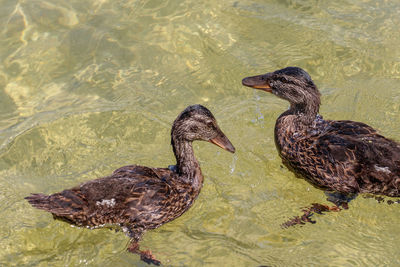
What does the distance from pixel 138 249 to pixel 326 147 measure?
2.62m

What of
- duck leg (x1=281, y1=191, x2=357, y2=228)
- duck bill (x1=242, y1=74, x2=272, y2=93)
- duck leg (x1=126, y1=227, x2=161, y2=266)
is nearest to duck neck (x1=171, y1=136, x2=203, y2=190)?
duck leg (x1=126, y1=227, x2=161, y2=266)

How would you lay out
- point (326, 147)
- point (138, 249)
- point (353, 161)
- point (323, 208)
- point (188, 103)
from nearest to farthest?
point (138, 249) < point (353, 161) < point (326, 147) < point (323, 208) < point (188, 103)

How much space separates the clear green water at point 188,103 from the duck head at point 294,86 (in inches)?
34.7

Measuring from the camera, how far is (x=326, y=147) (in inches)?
232

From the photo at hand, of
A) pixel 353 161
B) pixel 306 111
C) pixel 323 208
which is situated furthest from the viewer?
pixel 306 111

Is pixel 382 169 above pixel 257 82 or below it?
below

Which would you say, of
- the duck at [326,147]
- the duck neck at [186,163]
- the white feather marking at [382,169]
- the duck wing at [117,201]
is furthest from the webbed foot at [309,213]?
the duck wing at [117,201]

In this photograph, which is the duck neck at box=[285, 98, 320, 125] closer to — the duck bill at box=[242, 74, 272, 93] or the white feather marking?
the duck bill at box=[242, 74, 272, 93]

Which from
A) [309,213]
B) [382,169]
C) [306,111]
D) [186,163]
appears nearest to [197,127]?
[186,163]

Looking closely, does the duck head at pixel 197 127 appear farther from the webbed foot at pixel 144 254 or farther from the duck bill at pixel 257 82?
the webbed foot at pixel 144 254

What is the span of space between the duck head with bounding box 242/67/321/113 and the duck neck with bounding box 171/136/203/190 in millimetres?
1225

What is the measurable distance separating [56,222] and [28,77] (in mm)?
3004

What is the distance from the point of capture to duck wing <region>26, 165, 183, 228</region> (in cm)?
520

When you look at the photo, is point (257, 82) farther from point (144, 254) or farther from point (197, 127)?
point (144, 254)
